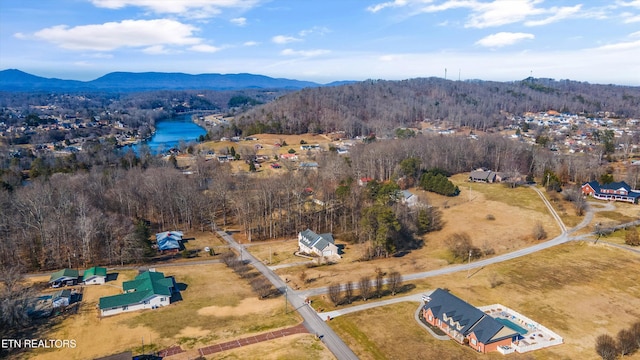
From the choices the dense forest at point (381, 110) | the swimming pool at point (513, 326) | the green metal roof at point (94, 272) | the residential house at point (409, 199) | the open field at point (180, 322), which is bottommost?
the open field at point (180, 322)

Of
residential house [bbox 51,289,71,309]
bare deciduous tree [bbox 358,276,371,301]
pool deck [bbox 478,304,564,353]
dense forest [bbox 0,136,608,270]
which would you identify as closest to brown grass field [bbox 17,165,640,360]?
pool deck [bbox 478,304,564,353]

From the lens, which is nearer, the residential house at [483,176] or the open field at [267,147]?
the residential house at [483,176]

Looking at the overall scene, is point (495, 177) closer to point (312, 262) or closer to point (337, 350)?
point (312, 262)

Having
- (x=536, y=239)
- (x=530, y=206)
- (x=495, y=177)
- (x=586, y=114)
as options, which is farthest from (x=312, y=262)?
(x=586, y=114)

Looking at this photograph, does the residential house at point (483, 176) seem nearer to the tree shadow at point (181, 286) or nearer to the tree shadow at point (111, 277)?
the tree shadow at point (181, 286)

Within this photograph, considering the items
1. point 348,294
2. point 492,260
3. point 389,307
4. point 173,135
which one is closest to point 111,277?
point 348,294

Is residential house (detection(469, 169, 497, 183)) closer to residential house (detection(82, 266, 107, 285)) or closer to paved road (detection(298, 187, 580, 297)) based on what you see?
paved road (detection(298, 187, 580, 297))

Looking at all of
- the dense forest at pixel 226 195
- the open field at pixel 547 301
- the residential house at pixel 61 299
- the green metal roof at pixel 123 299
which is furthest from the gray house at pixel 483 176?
the residential house at pixel 61 299
